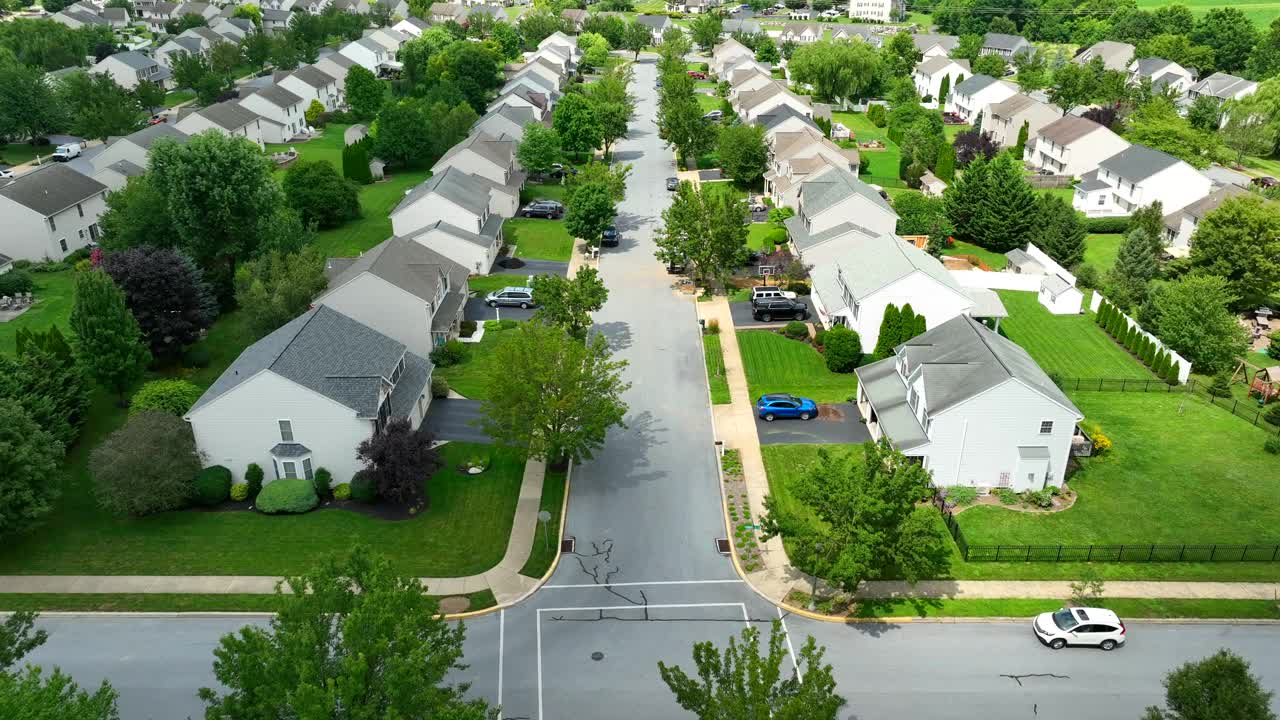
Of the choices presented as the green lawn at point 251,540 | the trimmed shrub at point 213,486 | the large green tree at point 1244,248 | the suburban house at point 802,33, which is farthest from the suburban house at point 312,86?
the large green tree at point 1244,248

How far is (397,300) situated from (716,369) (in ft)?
64.9

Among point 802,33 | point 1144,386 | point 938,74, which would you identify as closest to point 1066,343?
point 1144,386

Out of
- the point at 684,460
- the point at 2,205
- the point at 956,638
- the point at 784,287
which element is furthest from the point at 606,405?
the point at 2,205

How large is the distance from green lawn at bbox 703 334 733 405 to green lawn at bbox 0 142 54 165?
84.4 meters

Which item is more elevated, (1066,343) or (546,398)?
(546,398)

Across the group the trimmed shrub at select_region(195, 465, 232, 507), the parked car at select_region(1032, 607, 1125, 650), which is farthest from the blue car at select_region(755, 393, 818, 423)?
the trimmed shrub at select_region(195, 465, 232, 507)

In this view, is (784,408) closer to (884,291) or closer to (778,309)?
(884,291)

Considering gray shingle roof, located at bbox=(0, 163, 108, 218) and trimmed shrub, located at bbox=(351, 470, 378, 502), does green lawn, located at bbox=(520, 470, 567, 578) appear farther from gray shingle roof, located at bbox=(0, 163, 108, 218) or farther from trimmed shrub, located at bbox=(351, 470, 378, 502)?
gray shingle roof, located at bbox=(0, 163, 108, 218)

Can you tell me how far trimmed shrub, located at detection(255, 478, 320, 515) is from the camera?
41062 mm

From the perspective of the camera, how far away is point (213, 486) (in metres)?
41.3

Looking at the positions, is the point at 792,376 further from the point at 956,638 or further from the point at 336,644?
the point at 336,644

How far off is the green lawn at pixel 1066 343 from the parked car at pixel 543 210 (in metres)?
39.9

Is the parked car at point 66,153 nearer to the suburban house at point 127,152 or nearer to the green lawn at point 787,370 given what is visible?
the suburban house at point 127,152

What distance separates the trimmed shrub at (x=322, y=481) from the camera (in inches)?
1670
